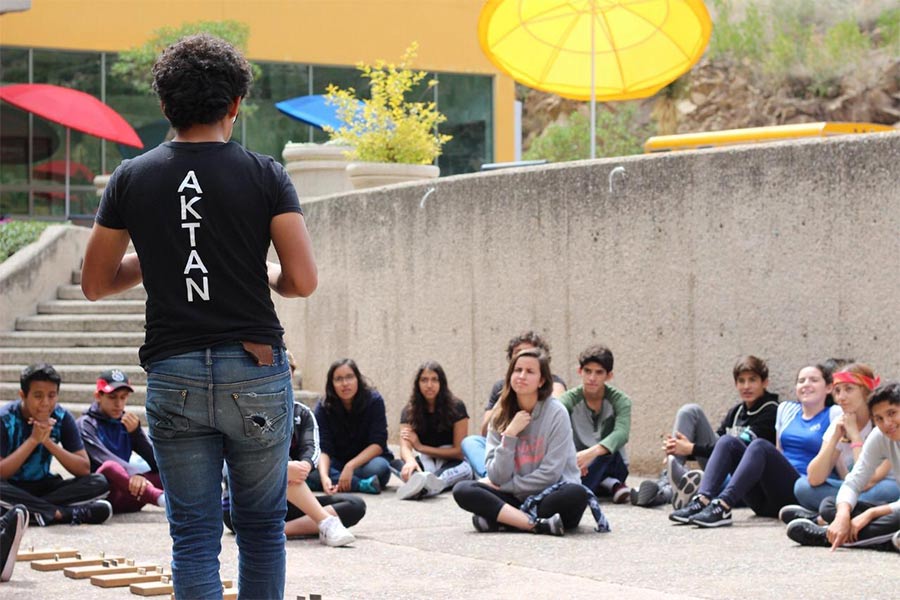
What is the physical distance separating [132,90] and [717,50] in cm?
1983

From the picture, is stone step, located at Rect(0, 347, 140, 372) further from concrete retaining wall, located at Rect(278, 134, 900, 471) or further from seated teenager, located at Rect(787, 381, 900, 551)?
seated teenager, located at Rect(787, 381, 900, 551)

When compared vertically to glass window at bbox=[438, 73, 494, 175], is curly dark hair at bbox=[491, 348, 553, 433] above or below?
below

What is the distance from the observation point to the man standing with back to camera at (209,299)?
3576mm

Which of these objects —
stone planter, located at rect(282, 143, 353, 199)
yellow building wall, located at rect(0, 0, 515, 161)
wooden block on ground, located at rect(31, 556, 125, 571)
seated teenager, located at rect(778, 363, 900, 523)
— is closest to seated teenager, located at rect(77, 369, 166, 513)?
wooden block on ground, located at rect(31, 556, 125, 571)

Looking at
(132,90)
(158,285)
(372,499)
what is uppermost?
(132,90)

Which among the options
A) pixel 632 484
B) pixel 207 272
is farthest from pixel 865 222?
pixel 207 272

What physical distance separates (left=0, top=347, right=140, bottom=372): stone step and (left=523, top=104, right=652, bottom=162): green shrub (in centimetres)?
2060

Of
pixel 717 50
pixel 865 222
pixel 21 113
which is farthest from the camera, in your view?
pixel 717 50

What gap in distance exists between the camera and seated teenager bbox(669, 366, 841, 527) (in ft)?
26.1

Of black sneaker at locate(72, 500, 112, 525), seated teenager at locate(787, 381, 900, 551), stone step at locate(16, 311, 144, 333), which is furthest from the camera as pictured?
stone step at locate(16, 311, 144, 333)

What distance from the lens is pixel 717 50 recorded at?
40.1 meters

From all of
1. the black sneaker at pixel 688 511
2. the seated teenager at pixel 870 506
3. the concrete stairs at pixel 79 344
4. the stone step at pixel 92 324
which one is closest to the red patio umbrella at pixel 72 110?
the concrete stairs at pixel 79 344

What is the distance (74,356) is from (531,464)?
25.3ft

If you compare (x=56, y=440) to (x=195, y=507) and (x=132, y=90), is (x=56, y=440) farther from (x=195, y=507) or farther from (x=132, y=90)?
(x=132, y=90)
